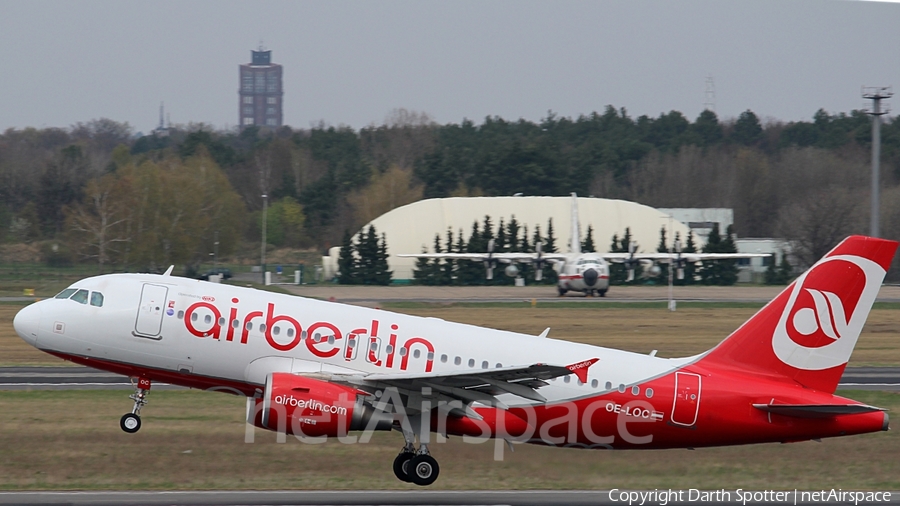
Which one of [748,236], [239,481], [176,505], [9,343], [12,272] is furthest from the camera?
[748,236]

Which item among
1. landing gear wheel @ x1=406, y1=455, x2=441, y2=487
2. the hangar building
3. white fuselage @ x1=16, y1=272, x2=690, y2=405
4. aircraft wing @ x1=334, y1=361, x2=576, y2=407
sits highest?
the hangar building

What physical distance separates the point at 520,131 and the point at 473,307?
10744 centimetres

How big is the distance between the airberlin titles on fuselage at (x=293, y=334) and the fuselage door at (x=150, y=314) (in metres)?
0.28

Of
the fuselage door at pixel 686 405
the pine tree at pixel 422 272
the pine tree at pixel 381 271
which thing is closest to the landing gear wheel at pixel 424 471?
the fuselage door at pixel 686 405

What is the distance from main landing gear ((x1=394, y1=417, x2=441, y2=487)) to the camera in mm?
19547

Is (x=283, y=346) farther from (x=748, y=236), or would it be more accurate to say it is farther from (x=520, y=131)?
(x=520, y=131)

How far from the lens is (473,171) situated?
134 meters

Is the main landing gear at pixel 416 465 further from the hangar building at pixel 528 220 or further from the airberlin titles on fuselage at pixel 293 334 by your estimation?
the hangar building at pixel 528 220

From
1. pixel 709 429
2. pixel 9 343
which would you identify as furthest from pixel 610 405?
pixel 9 343

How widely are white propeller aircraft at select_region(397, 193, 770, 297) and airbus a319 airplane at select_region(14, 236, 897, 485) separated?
56.4 m

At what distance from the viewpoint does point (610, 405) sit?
20.0 meters

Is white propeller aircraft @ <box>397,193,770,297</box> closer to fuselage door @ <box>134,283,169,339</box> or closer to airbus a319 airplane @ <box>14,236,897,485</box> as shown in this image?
airbus a319 airplane @ <box>14,236,897,485</box>

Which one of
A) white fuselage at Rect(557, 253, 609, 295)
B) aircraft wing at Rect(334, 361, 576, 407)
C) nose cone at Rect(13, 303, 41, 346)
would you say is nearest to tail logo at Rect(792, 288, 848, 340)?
aircraft wing at Rect(334, 361, 576, 407)

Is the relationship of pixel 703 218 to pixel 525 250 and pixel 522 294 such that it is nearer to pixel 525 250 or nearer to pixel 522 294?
pixel 525 250
